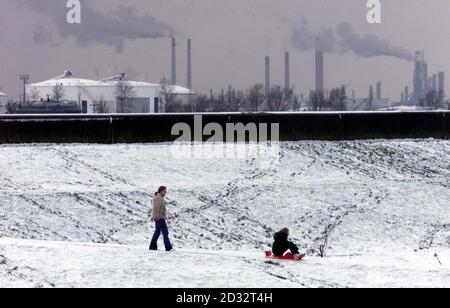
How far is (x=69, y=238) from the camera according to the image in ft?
96.0

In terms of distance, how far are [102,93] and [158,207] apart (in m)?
106

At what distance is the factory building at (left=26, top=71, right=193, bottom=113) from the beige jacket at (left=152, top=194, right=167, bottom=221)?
319ft

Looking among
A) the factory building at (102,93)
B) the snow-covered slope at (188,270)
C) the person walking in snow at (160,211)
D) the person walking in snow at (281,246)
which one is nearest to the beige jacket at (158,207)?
the person walking in snow at (160,211)

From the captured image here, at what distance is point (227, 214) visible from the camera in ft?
108

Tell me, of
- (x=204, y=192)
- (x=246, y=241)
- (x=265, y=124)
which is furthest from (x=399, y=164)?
(x=246, y=241)

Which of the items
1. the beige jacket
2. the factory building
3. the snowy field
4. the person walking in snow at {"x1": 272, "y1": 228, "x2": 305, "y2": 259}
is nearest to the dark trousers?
the person walking in snow at {"x1": 272, "y1": 228, "x2": 305, "y2": 259}

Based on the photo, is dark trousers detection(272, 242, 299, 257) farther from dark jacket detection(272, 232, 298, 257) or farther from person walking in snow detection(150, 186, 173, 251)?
person walking in snow detection(150, 186, 173, 251)

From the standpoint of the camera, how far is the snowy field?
808 inches

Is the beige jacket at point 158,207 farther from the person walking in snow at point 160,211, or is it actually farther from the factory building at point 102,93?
the factory building at point 102,93

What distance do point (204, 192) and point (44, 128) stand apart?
11649 mm

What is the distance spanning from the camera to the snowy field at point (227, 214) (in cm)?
2053

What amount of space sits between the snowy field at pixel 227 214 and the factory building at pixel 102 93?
80.1 m
